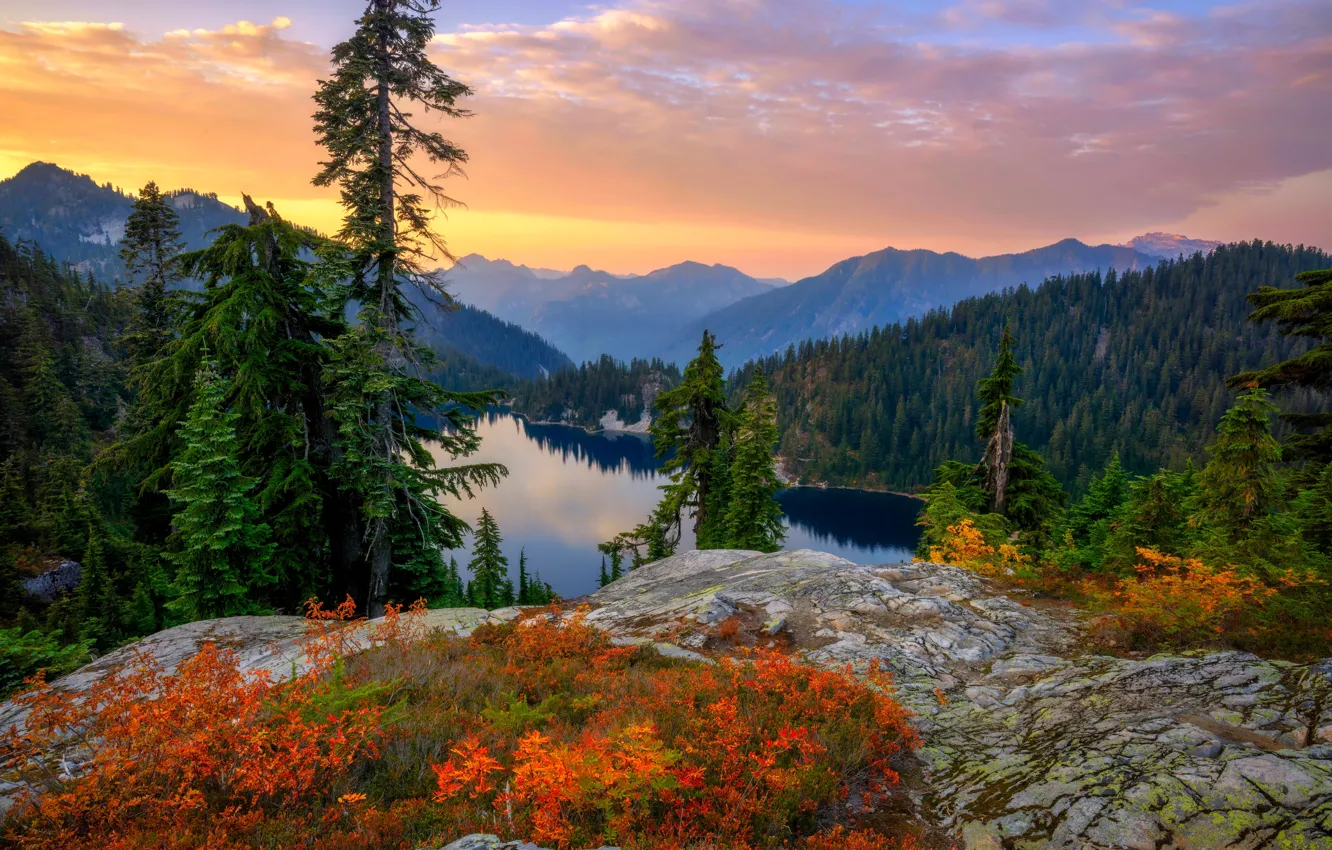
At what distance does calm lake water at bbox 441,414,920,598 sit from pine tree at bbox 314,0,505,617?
133 ft

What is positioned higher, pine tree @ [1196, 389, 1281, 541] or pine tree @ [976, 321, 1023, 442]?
pine tree @ [976, 321, 1023, 442]

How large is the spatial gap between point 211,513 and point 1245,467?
31.4 meters

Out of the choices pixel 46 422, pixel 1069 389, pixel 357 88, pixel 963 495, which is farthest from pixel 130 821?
pixel 1069 389

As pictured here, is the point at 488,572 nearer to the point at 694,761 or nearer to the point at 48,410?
the point at 694,761

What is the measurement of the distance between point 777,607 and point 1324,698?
8350mm

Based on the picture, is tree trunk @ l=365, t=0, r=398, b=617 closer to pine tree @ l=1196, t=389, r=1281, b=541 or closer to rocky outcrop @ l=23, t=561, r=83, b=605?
pine tree @ l=1196, t=389, r=1281, b=541

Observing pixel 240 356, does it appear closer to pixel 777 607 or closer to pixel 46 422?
pixel 777 607

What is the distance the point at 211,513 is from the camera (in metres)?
14.7

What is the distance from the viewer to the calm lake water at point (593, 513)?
73562 millimetres

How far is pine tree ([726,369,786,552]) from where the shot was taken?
30.8 m

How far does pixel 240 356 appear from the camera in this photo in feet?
51.6

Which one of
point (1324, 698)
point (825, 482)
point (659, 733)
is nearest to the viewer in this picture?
point (1324, 698)

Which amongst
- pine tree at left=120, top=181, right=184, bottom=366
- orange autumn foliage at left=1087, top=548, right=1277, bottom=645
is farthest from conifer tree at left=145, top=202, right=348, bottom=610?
pine tree at left=120, top=181, right=184, bottom=366

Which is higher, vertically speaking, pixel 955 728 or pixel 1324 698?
pixel 1324 698
